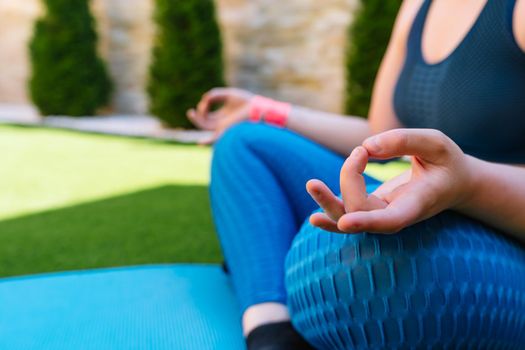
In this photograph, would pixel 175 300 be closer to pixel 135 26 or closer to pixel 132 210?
pixel 132 210

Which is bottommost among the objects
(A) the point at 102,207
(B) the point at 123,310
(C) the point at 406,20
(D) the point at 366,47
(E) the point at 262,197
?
(A) the point at 102,207

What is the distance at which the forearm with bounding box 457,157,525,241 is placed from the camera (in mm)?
769

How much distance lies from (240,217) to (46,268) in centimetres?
122

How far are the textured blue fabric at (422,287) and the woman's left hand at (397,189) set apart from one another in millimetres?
76

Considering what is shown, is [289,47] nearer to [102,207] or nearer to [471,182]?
[102,207]

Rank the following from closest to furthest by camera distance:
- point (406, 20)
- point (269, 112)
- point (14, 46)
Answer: point (406, 20) → point (269, 112) → point (14, 46)

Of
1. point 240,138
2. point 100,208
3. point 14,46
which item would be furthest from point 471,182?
point 14,46

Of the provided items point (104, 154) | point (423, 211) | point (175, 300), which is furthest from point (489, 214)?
point (104, 154)

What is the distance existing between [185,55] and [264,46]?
3.50 ft

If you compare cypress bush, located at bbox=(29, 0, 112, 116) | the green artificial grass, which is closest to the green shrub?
the green artificial grass

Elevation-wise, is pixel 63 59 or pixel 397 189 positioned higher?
pixel 397 189

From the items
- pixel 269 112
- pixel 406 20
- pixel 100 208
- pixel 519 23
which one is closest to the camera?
pixel 519 23

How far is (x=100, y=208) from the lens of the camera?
2990mm

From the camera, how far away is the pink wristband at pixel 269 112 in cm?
150
